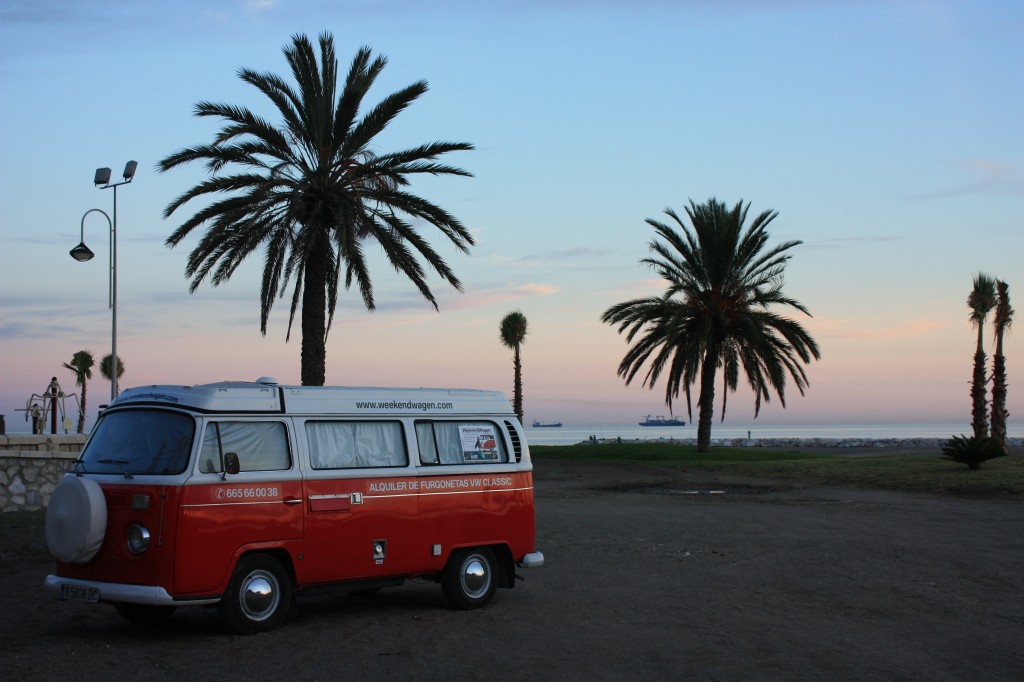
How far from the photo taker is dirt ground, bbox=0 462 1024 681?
845 cm

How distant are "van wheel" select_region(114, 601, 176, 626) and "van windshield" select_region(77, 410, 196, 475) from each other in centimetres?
141

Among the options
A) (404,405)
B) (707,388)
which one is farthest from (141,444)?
(707,388)

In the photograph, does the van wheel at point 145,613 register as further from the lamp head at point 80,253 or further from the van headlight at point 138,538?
the lamp head at point 80,253

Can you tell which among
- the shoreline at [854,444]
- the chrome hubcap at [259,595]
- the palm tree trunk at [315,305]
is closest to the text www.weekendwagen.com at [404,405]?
the chrome hubcap at [259,595]

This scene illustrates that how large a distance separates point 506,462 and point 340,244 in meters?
11.9

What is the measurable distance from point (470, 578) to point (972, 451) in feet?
74.3

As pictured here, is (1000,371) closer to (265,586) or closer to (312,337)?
(312,337)

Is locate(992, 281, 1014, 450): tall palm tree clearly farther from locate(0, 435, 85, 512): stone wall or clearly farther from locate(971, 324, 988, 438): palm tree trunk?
locate(0, 435, 85, 512): stone wall

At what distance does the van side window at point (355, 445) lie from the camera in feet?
34.4

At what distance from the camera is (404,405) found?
11.2 m

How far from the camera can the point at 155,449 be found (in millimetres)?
9562

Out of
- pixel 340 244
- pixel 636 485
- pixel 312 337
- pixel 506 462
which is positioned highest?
pixel 340 244

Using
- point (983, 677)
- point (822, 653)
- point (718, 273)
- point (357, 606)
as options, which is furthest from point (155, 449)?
point (718, 273)

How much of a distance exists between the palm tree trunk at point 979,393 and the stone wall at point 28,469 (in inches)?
1283
